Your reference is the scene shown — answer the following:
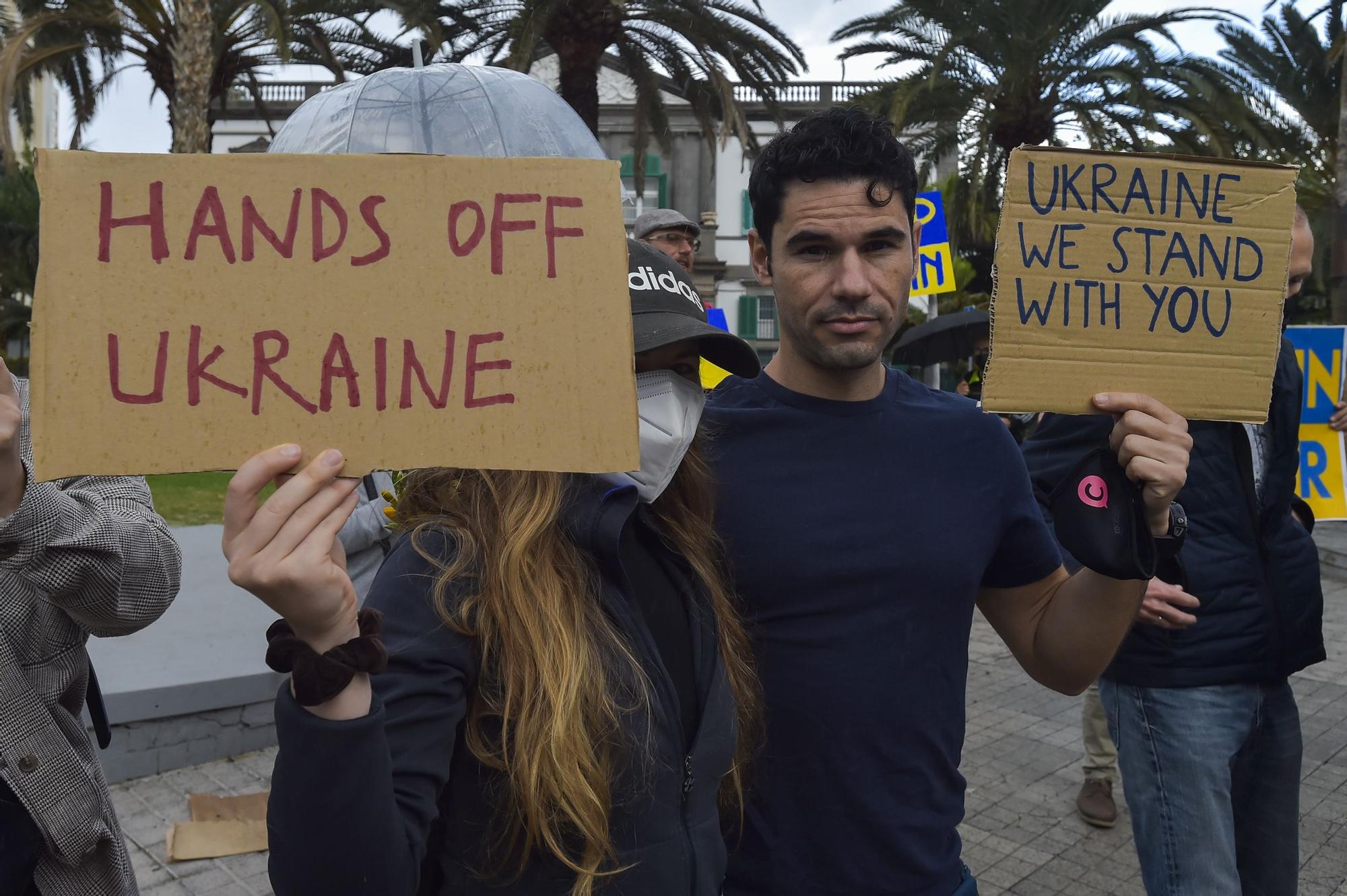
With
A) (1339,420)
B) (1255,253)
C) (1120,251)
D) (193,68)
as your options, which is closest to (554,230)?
(1120,251)

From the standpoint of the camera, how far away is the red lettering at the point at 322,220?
4.01 feet

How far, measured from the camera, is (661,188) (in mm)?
31641

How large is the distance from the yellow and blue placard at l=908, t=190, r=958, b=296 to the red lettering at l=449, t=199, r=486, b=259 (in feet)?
22.1

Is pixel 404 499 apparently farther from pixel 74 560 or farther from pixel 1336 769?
pixel 1336 769

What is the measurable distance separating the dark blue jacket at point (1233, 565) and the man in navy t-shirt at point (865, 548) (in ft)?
2.39

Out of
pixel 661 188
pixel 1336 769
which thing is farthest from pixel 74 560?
pixel 661 188

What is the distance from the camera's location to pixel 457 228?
4.12 feet

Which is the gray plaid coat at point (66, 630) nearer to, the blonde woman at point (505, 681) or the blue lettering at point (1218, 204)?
the blonde woman at point (505, 681)

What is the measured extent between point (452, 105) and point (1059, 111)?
35.8 feet

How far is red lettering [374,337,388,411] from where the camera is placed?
1.24 meters

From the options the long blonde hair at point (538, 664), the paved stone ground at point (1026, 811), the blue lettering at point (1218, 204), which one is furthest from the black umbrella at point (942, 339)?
the long blonde hair at point (538, 664)

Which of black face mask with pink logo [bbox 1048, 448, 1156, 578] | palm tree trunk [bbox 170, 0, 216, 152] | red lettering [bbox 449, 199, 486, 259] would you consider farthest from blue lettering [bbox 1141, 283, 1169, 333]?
palm tree trunk [bbox 170, 0, 216, 152]

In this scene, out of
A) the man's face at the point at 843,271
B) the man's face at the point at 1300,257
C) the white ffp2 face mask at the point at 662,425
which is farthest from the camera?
the man's face at the point at 1300,257

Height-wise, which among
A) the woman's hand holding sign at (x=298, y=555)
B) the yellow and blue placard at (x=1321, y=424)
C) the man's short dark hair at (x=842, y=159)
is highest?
the man's short dark hair at (x=842, y=159)
